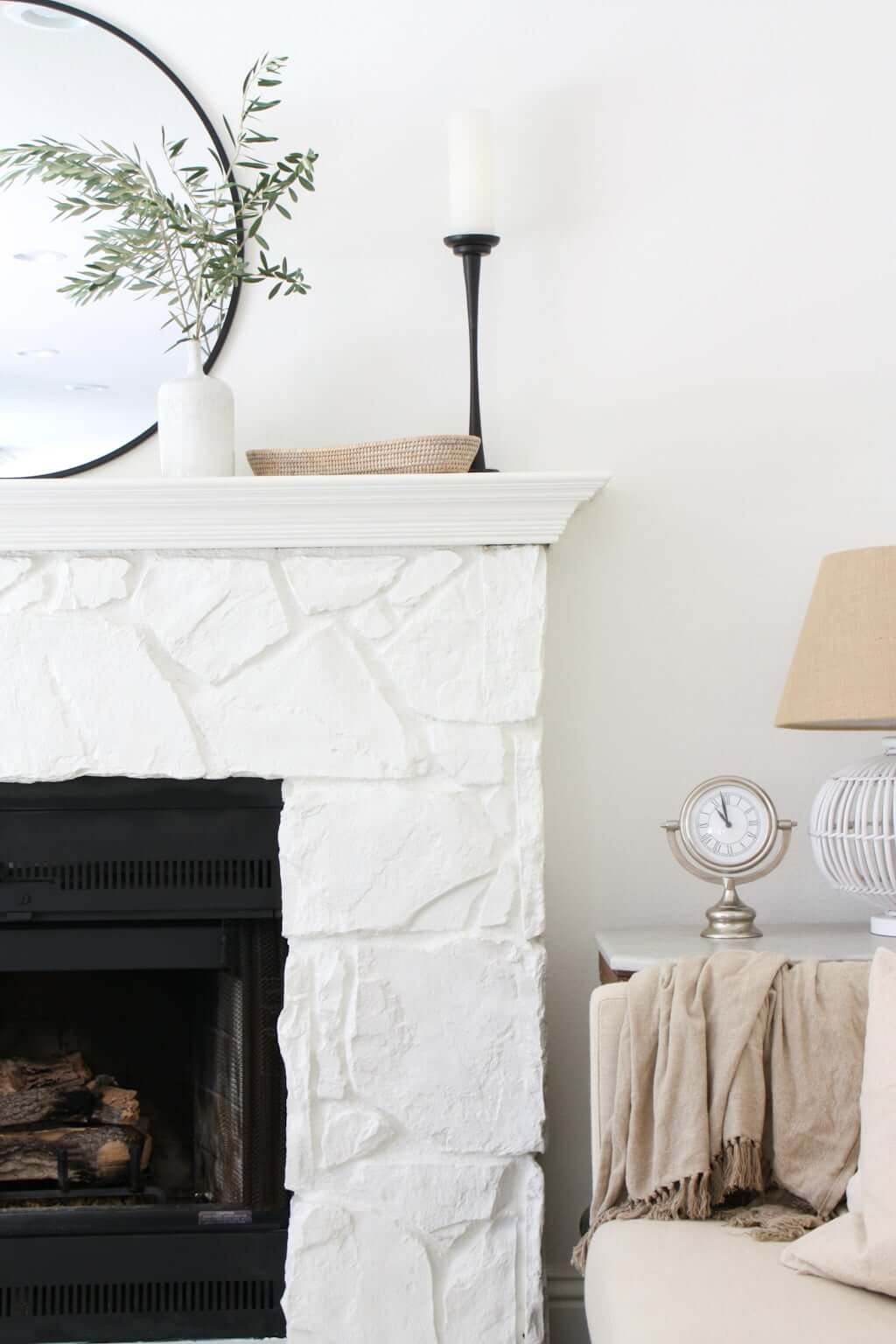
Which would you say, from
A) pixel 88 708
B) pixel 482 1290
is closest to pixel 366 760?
pixel 88 708

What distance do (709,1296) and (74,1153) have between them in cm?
118

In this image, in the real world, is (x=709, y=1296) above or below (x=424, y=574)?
below

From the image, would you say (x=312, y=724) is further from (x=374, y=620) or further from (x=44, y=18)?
(x=44, y=18)

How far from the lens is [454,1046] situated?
6.46 feet

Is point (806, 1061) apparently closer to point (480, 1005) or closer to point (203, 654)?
point (480, 1005)

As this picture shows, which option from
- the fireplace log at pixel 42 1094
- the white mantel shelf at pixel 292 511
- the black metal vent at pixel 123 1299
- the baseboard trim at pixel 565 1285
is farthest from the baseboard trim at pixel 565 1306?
the white mantel shelf at pixel 292 511

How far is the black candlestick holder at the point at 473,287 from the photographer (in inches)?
83.0

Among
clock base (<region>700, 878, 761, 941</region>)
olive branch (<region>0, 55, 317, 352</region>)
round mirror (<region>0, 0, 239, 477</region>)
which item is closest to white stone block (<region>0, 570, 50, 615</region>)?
round mirror (<region>0, 0, 239, 477</region>)

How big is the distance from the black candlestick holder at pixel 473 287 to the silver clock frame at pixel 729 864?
25.4 inches

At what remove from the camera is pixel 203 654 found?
1989 millimetres

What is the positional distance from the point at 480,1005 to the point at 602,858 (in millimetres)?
405

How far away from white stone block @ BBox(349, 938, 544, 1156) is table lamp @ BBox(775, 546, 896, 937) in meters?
0.52

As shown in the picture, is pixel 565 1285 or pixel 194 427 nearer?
pixel 194 427

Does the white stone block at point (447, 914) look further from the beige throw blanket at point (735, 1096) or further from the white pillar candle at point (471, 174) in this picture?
the white pillar candle at point (471, 174)
